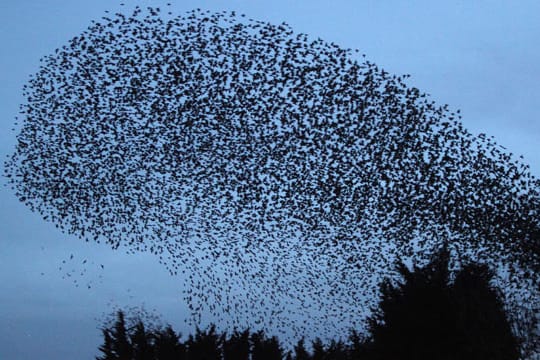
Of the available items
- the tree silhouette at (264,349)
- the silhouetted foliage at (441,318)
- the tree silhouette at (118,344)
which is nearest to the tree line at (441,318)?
the silhouetted foliage at (441,318)

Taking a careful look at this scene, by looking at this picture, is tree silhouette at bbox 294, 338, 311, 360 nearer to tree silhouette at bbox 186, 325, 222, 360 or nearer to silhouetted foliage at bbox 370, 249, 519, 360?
tree silhouette at bbox 186, 325, 222, 360

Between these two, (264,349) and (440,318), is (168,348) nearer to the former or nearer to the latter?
(264,349)

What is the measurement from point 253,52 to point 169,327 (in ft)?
45.5

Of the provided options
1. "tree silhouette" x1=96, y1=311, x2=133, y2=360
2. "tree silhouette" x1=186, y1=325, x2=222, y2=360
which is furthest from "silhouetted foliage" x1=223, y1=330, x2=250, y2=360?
"tree silhouette" x1=96, y1=311, x2=133, y2=360

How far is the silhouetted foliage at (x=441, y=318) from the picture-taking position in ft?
61.4

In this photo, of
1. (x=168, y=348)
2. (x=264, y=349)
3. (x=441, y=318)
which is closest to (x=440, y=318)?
(x=441, y=318)

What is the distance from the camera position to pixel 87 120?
33.8 m

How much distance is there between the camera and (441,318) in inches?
772

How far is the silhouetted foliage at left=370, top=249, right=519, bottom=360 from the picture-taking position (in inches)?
736

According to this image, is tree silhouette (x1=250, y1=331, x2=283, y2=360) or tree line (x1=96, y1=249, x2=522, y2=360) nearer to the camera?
tree line (x1=96, y1=249, x2=522, y2=360)

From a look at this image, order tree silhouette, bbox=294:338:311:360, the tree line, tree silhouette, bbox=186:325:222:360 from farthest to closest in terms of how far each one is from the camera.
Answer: tree silhouette, bbox=294:338:311:360 < tree silhouette, bbox=186:325:222:360 < the tree line

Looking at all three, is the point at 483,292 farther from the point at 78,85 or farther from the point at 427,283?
the point at 78,85

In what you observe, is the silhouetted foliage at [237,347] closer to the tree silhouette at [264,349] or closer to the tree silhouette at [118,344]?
the tree silhouette at [264,349]

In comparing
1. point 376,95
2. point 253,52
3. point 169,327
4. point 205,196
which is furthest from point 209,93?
point 169,327
